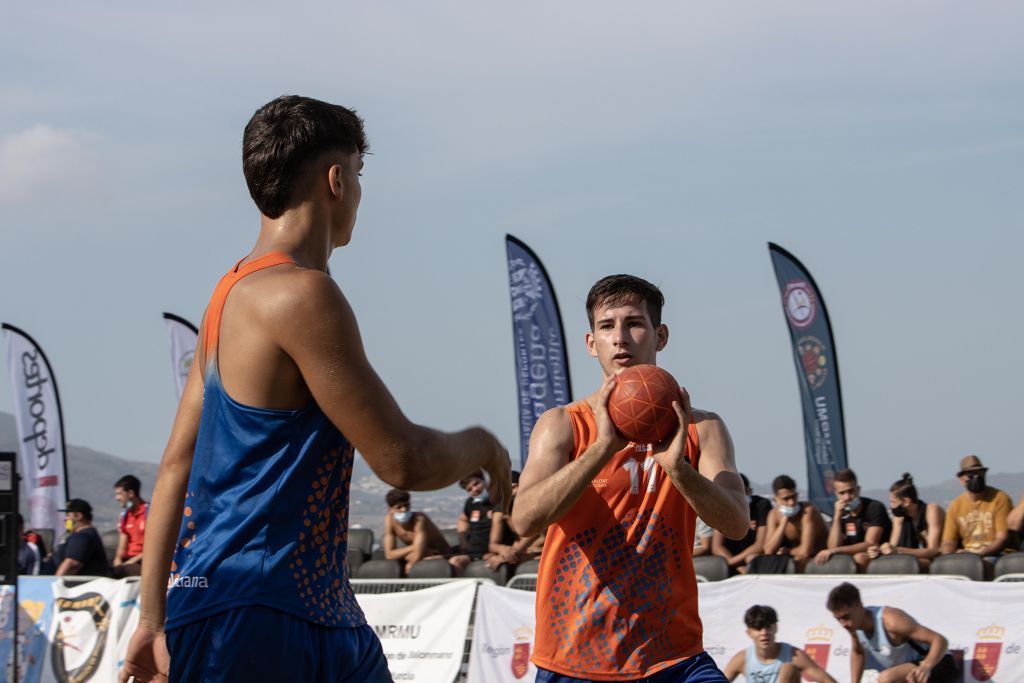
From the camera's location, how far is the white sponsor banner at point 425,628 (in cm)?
1207

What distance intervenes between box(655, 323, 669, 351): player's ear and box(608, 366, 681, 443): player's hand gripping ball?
2.52 ft

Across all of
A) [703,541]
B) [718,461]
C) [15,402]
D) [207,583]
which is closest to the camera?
[207,583]

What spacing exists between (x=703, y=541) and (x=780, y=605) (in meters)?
2.12

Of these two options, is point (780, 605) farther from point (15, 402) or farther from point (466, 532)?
point (15, 402)

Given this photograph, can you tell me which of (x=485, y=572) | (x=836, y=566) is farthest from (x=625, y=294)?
(x=485, y=572)

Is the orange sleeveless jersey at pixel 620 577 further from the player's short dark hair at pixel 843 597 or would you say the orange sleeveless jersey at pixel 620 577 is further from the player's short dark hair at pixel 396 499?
the player's short dark hair at pixel 396 499

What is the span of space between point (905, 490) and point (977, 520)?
0.67 m

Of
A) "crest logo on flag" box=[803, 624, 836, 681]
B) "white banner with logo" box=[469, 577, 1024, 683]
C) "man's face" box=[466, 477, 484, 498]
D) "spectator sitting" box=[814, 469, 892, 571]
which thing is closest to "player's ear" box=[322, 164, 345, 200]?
"white banner with logo" box=[469, 577, 1024, 683]

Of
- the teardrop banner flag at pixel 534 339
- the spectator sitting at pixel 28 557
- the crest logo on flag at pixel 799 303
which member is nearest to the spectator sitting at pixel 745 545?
the teardrop banner flag at pixel 534 339

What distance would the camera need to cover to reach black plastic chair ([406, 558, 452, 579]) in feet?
44.0

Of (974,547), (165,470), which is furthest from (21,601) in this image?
(165,470)

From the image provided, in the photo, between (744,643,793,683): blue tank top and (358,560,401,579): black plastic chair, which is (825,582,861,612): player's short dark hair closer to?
(744,643,793,683): blue tank top

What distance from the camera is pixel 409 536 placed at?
14.2 meters

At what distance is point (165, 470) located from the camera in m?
3.17
